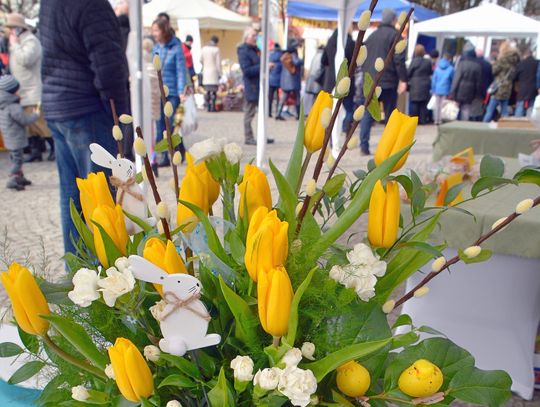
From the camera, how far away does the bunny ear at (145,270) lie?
1.62 ft

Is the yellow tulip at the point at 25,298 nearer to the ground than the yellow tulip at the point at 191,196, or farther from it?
nearer to the ground

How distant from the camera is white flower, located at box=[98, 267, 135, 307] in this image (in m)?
0.53

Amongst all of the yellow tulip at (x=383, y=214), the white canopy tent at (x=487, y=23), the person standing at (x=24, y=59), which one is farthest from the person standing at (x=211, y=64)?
the yellow tulip at (x=383, y=214)

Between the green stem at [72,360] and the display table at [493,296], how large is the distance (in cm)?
178

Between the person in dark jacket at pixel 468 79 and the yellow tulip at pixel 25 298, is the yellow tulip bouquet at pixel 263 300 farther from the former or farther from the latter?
the person in dark jacket at pixel 468 79

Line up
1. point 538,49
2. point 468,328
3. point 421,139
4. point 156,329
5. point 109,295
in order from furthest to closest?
1. point 538,49
2. point 421,139
3. point 468,328
4. point 156,329
5. point 109,295

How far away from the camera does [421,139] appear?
361 inches

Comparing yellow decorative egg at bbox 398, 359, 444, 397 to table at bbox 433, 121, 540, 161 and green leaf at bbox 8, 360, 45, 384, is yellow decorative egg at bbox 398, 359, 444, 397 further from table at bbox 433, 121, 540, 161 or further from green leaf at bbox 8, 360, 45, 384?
table at bbox 433, 121, 540, 161

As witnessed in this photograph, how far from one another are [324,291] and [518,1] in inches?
1063

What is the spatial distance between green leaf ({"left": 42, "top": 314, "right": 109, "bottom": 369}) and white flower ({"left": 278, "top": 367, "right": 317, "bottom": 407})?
0.20 m

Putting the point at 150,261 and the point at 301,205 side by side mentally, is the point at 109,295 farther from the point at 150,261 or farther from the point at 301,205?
the point at 301,205

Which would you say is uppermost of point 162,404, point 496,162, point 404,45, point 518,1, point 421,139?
point 518,1

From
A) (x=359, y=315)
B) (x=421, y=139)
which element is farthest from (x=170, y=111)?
(x=421, y=139)

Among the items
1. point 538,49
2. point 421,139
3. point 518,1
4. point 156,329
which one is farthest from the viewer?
point 518,1
